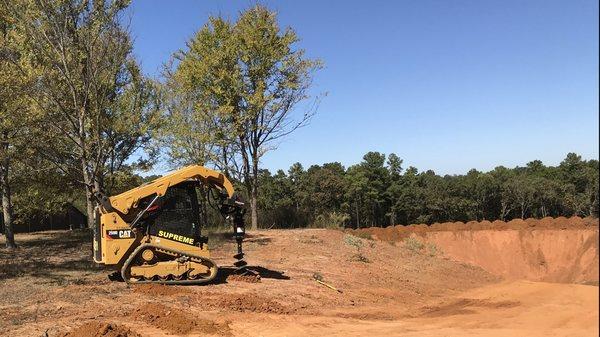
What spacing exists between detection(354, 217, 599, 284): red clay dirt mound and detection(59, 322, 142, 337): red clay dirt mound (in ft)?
65.3

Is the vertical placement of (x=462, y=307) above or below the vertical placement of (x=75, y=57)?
below

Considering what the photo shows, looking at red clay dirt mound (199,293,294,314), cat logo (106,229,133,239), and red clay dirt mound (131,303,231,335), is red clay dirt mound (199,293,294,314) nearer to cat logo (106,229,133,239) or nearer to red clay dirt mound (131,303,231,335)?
red clay dirt mound (131,303,231,335)

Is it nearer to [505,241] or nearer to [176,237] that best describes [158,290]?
[176,237]

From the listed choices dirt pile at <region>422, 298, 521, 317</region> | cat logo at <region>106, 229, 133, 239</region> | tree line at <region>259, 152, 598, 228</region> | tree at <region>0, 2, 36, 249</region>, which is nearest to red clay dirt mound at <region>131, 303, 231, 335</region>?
cat logo at <region>106, 229, 133, 239</region>

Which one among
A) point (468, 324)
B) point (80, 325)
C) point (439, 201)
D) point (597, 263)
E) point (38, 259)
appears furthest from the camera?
point (439, 201)

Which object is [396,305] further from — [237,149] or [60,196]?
[60,196]

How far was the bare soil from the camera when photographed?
913cm

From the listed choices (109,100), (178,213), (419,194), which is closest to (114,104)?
(109,100)

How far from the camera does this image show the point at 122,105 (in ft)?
70.6

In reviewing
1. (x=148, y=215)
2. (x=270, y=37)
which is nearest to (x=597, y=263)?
(x=148, y=215)

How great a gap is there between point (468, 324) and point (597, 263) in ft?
30.0

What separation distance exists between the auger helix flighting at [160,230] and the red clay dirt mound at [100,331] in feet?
11.9

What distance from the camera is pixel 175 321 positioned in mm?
9609

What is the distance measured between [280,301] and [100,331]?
16.0 feet
